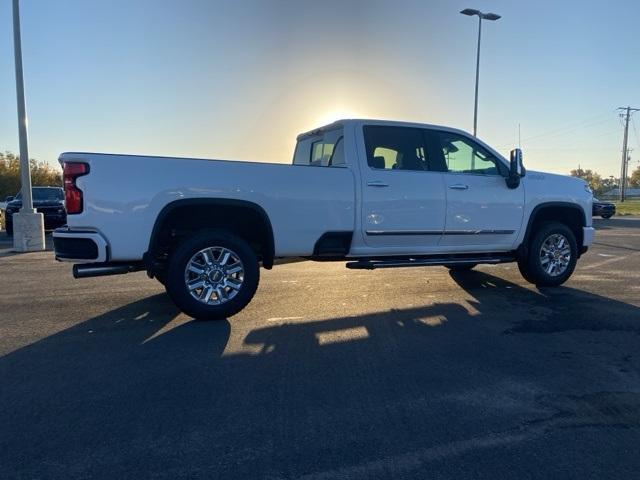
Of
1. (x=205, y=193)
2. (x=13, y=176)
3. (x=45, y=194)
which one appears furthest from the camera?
(x=13, y=176)

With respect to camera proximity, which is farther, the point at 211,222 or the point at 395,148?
the point at 395,148

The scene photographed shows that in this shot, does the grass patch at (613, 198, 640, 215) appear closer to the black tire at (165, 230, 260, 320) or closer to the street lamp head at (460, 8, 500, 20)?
the street lamp head at (460, 8, 500, 20)

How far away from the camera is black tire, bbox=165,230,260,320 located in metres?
5.19

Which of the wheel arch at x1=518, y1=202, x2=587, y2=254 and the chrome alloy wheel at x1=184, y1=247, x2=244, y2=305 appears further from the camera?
the wheel arch at x1=518, y1=202, x2=587, y2=254

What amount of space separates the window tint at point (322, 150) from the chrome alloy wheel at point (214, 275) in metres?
1.84

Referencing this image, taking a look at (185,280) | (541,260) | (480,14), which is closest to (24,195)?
(185,280)

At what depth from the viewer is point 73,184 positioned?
4.82m

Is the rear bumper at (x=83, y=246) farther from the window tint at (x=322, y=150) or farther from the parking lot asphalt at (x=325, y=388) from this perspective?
the window tint at (x=322, y=150)

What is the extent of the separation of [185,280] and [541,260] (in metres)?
4.90

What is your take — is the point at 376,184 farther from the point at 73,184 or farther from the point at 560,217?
the point at 560,217

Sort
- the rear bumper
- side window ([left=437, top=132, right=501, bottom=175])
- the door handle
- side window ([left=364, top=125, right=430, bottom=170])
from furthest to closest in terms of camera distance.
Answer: side window ([left=437, top=132, right=501, bottom=175]), side window ([left=364, top=125, right=430, bottom=170]), the door handle, the rear bumper

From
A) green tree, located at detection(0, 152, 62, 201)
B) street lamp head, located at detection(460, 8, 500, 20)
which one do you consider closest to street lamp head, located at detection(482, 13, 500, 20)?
street lamp head, located at detection(460, 8, 500, 20)

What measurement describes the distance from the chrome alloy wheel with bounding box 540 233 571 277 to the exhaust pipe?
5378 mm

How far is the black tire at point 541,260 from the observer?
283 inches
